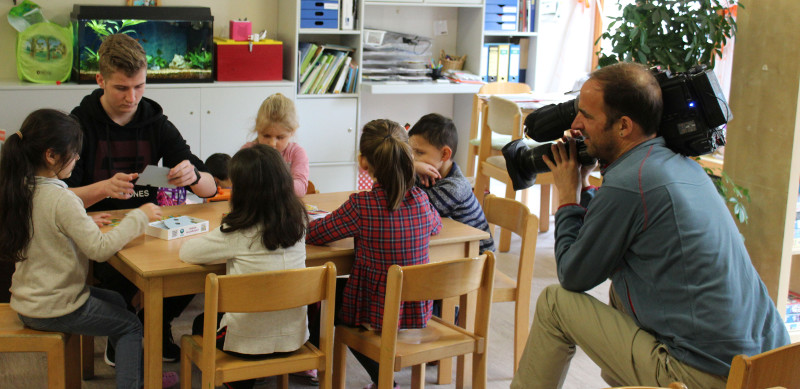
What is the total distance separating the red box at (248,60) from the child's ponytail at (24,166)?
7.67 ft

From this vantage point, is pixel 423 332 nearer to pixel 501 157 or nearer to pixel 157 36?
pixel 501 157

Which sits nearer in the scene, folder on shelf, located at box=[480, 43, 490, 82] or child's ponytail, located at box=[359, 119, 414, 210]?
child's ponytail, located at box=[359, 119, 414, 210]

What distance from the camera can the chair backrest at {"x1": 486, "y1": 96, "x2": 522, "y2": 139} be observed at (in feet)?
13.2

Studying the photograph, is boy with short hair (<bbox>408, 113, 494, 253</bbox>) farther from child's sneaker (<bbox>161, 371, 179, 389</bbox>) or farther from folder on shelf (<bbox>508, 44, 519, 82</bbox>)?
folder on shelf (<bbox>508, 44, 519, 82</bbox>)

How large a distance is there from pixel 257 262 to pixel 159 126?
3.07 ft

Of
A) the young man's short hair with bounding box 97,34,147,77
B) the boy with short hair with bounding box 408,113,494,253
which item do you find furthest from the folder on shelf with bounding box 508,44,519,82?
the young man's short hair with bounding box 97,34,147,77

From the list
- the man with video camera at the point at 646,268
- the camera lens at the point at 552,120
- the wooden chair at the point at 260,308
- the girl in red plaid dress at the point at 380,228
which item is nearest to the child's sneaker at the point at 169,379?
the wooden chair at the point at 260,308

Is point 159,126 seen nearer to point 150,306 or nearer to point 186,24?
point 150,306

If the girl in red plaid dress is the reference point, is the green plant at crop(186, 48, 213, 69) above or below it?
above

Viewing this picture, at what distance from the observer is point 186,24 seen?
14.0ft

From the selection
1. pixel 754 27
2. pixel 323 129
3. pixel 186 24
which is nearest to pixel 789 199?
pixel 754 27

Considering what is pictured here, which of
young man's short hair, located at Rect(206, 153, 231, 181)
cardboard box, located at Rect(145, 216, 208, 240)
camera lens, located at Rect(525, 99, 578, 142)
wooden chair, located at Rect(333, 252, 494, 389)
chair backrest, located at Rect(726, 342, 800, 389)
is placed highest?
camera lens, located at Rect(525, 99, 578, 142)

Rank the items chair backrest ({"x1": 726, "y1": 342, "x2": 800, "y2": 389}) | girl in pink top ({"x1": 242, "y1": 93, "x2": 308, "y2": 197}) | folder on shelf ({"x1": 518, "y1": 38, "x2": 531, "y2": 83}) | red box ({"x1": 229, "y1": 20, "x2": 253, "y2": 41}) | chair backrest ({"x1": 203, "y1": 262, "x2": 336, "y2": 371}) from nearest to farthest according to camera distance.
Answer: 1. chair backrest ({"x1": 726, "y1": 342, "x2": 800, "y2": 389})
2. chair backrest ({"x1": 203, "y1": 262, "x2": 336, "y2": 371})
3. girl in pink top ({"x1": 242, "y1": 93, "x2": 308, "y2": 197})
4. red box ({"x1": 229, "y1": 20, "x2": 253, "y2": 41})
5. folder on shelf ({"x1": 518, "y1": 38, "x2": 531, "y2": 83})

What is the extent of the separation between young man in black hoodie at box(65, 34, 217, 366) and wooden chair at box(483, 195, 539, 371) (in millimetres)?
955
